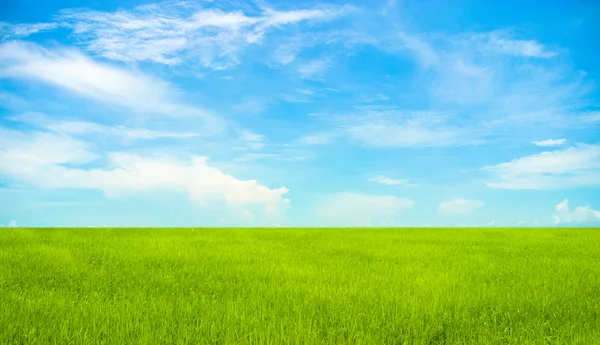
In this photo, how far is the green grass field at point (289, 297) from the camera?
7.33m

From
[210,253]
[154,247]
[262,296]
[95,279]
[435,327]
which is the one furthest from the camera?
[154,247]

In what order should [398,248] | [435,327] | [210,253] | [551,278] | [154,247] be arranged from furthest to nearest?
[398,248] → [154,247] → [210,253] → [551,278] → [435,327]

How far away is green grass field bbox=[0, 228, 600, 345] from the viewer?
733cm

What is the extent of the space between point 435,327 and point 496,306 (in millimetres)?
2127

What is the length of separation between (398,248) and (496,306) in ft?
32.4

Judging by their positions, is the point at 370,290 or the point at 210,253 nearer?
the point at 370,290

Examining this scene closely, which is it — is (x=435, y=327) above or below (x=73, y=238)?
below

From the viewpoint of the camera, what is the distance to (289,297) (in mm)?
9672

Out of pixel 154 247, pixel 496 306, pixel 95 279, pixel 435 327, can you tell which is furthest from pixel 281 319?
pixel 154 247

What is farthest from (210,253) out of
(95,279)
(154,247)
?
(95,279)

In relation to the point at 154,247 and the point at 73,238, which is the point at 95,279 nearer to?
the point at 154,247

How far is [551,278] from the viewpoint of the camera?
12.5 metres

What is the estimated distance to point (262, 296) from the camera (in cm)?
1007

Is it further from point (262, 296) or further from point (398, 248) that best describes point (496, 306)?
point (398, 248)
